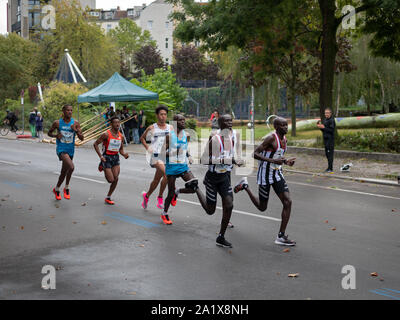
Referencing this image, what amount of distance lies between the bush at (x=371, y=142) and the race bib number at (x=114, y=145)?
11563 mm

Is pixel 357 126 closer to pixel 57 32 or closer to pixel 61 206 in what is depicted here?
pixel 61 206

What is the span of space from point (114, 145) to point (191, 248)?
370 centimetres

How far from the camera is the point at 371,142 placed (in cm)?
1986

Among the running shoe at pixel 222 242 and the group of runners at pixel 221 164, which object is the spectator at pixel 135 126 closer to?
the group of runners at pixel 221 164

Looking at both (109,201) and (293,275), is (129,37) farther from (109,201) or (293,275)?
(293,275)

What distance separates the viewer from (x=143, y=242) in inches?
304

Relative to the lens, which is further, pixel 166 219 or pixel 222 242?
pixel 166 219

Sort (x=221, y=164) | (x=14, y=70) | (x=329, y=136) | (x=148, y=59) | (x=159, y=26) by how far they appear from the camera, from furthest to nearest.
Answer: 1. (x=159, y=26)
2. (x=148, y=59)
3. (x=14, y=70)
4. (x=329, y=136)
5. (x=221, y=164)

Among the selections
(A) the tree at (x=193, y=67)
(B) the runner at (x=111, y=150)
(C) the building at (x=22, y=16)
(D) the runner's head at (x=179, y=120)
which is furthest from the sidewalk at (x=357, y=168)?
(C) the building at (x=22, y=16)

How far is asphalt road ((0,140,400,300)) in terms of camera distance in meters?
5.75

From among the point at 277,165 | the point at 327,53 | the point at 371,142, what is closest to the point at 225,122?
the point at 277,165

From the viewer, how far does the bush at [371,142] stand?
63.1 ft

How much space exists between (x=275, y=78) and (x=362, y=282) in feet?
98.4
